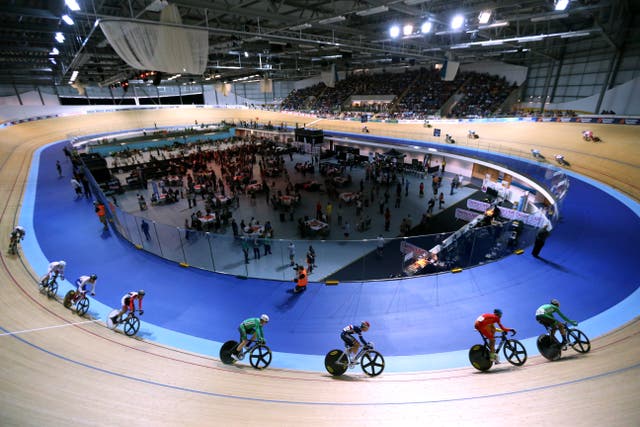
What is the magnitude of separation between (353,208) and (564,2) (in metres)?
12.1

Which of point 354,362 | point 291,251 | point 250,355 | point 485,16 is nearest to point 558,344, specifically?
point 354,362

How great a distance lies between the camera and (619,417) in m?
3.26

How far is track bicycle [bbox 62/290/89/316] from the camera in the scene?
269 inches

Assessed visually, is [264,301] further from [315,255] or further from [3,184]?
→ [3,184]

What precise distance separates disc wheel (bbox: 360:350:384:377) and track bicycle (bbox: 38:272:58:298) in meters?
7.56

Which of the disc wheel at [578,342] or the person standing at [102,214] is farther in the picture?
the person standing at [102,214]

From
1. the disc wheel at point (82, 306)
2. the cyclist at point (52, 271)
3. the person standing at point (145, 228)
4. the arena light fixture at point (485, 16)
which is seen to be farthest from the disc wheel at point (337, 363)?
the arena light fixture at point (485, 16)

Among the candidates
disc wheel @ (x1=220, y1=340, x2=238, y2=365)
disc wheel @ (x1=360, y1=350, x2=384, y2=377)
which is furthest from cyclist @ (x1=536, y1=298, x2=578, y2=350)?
disc wheel @ (x1=220, y1=340, x2=238, y2=365)

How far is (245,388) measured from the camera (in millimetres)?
4812

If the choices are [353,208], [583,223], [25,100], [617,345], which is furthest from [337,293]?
[25,100]

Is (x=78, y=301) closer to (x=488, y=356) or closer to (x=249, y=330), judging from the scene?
(x=249, y=330)

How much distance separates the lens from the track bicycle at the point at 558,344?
4.88 metres

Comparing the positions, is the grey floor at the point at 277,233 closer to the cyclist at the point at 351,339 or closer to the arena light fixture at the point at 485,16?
A: the cyclist at the point at 351,339

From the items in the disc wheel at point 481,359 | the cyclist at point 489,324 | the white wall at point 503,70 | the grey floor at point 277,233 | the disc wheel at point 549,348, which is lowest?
the grey floor at point 277,233
